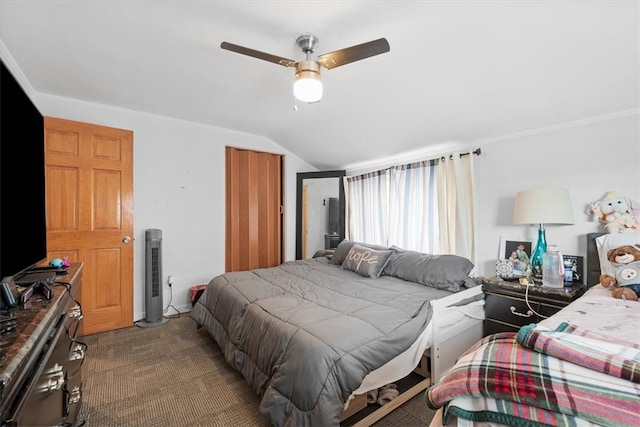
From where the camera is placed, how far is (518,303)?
219 cm

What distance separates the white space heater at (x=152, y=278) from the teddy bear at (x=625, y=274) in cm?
397

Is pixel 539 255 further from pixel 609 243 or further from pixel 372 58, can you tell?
pixel 372 58

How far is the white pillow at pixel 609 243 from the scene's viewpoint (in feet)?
6.40

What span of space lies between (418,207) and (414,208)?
6 cm

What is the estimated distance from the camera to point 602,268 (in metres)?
2.06

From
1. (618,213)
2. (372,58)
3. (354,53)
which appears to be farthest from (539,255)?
(354,53)

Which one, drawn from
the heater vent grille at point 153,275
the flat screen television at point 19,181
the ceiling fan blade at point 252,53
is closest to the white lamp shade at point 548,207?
the ceiling fan blade at point 252,53

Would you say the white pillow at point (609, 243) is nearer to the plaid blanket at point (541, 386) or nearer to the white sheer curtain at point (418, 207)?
the white sheer curtain at point (418, 207)

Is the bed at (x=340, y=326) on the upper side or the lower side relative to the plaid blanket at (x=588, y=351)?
lower

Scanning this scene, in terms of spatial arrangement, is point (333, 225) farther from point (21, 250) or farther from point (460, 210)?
point (21, 250)

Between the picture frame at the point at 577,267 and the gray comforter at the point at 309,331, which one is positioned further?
the picture frame at the point at 577,267

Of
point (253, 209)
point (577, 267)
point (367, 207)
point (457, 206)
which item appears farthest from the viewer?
point (253, 209)

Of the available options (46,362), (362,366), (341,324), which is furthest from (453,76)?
(46,362)

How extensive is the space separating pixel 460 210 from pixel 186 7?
9.55 feet
